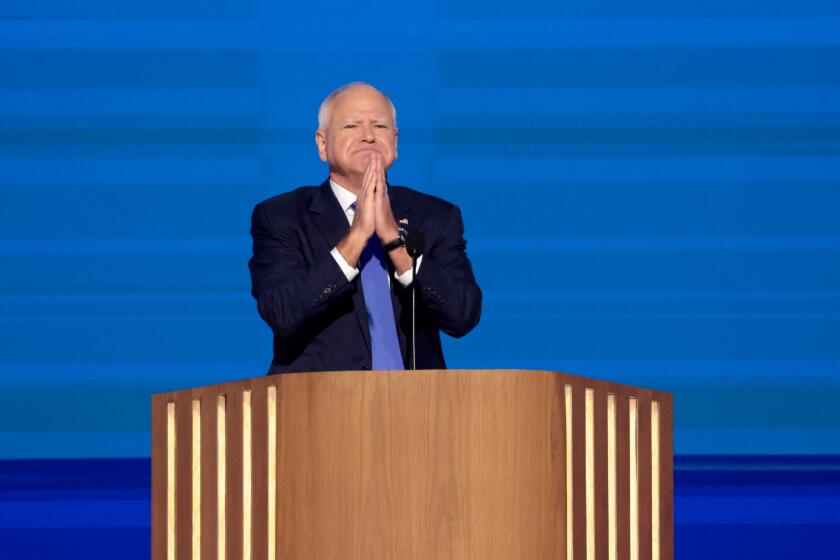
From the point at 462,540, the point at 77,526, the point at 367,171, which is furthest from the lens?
the point at 77,526

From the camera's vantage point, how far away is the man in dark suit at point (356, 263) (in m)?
2.66

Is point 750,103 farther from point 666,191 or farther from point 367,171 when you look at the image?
point 367,171

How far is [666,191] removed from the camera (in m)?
4.30

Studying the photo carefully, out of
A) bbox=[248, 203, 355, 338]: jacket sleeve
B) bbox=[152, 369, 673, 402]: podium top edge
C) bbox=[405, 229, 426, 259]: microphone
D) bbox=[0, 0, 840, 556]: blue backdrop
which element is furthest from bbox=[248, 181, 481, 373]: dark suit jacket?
bbox=[0, 0, 840, 556]: blue backdrop

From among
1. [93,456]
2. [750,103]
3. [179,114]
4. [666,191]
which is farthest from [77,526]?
[750,103]

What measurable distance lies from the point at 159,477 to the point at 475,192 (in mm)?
2122

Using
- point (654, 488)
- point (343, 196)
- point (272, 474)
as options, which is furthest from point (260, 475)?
point (343, 196)

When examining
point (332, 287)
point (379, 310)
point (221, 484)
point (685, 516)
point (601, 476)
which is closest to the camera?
point (221, 484)

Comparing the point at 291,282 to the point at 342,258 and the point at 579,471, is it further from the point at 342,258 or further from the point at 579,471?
the point at 579,471

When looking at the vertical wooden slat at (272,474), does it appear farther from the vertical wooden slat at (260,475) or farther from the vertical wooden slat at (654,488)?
the vertical wooden slat at (654,488)

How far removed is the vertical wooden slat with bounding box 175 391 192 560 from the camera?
2305mm

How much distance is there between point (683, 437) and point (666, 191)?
0.67 m

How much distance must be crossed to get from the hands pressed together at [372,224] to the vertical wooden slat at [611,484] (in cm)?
46

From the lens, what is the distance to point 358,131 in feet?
9.43
